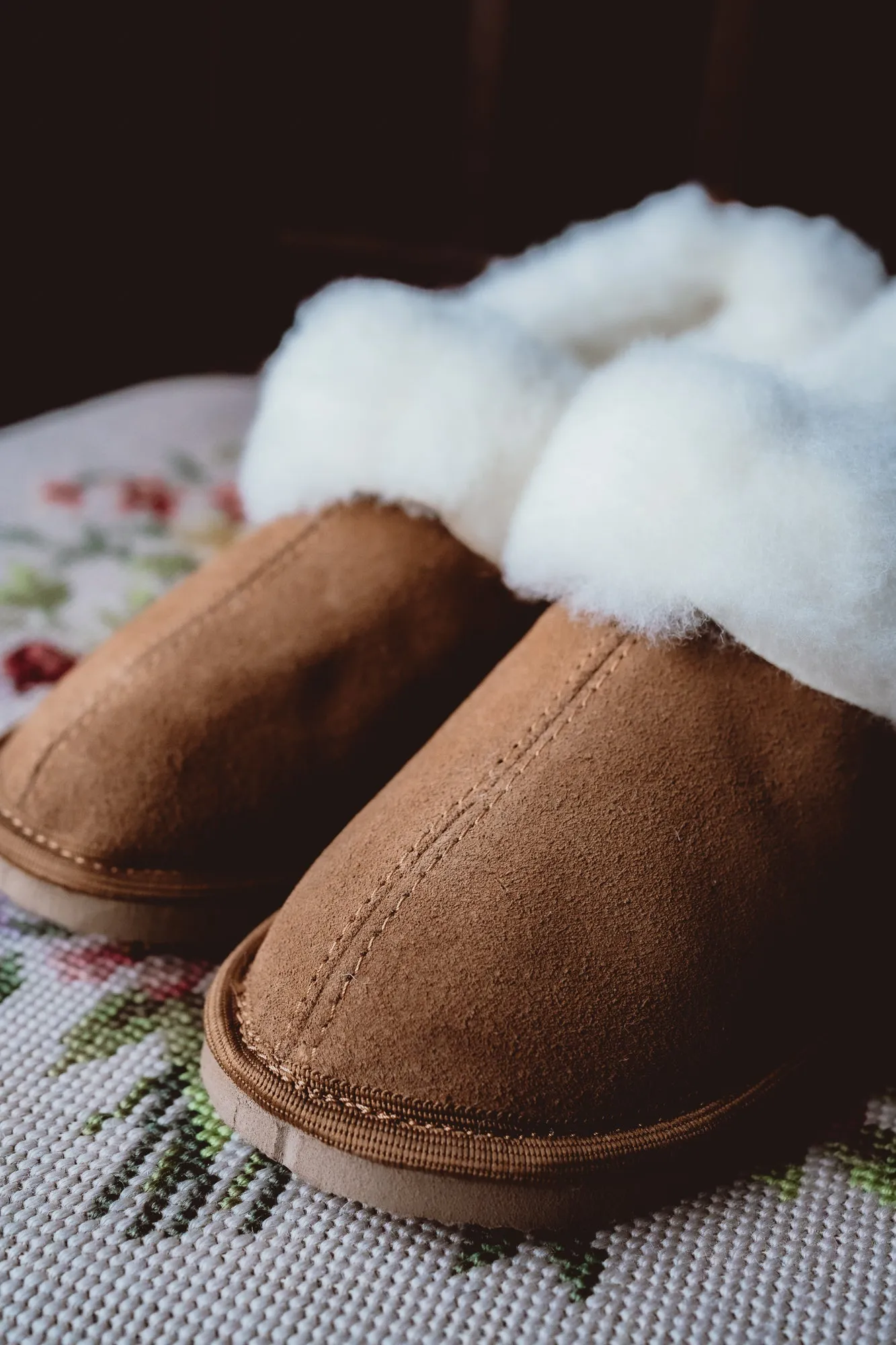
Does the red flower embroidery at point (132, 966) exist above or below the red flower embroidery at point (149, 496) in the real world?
above

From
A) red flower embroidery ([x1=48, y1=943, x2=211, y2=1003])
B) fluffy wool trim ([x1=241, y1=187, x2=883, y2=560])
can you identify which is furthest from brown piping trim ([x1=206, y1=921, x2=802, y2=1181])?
fluffy wool trim ([x1=241, y1=187, x2=883, y2=560])

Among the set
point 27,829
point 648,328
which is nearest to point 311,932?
point 27,829

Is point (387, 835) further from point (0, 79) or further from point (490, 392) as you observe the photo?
point (0, 79)

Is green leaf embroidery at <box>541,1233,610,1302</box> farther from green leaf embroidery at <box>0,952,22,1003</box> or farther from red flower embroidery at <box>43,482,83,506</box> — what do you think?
red flower embroidery at <box>43,482,83,506</box>

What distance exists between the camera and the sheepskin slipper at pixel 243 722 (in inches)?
19.6

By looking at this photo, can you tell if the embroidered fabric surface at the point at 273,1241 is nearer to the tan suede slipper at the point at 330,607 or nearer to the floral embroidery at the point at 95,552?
the tan suede slipper at the point at 330,607

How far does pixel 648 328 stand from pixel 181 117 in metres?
1.00

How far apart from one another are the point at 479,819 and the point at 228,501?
65cm

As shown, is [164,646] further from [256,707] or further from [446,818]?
[446,818]

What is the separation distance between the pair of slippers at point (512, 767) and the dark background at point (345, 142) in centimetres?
70

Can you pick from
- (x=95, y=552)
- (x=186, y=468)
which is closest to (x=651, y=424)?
(x=95, y=552)

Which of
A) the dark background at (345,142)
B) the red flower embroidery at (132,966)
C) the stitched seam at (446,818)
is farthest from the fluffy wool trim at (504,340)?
the dark background at (345,142)

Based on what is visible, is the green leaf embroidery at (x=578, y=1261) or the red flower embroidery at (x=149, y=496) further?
the red flower embroidery at (x=149, y=496)

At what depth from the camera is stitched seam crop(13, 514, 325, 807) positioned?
52 centimetres
